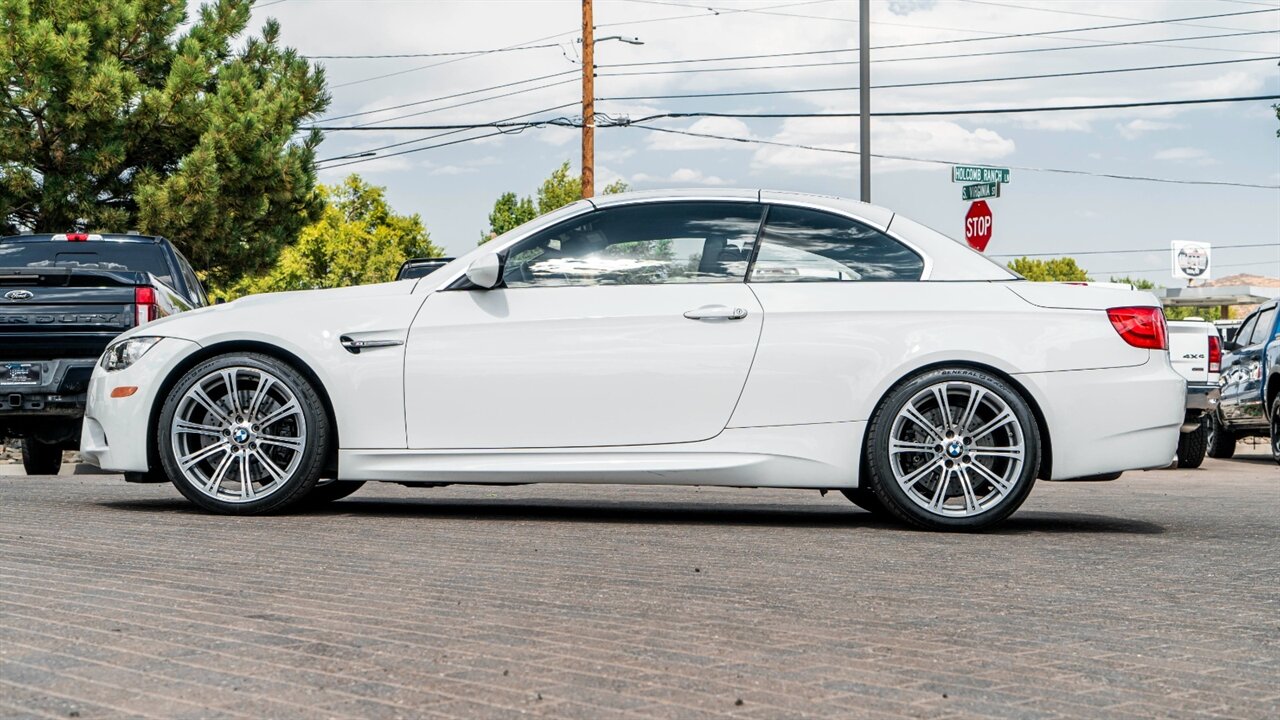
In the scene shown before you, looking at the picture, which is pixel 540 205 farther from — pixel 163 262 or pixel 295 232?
pixel 163 262

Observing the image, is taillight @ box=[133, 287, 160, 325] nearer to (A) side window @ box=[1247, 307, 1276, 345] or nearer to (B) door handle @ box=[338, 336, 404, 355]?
(B) door handle @ box=[338, 336, 404, 355]

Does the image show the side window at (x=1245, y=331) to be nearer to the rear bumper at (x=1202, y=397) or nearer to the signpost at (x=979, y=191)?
the rear bumper at (x=1202, y=397)

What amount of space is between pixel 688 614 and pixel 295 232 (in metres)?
26.1

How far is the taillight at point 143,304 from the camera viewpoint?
428 inches

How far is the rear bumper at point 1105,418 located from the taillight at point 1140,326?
12cm

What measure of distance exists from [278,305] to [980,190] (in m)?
12.0

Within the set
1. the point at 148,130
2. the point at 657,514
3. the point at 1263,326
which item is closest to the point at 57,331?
the point at 657,514

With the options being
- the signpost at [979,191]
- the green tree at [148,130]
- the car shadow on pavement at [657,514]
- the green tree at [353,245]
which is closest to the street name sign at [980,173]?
the signpost at [979,191]

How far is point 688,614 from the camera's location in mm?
4578

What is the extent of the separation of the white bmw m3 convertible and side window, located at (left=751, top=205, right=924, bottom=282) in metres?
0.01

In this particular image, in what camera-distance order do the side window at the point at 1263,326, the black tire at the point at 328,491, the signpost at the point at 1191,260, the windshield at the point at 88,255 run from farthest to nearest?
1. the signpost at the point at 1191,260
2. the side window at the point at 1263,326
3. the windshield at the point at 88,255
4. the black tire at the point at 328,491

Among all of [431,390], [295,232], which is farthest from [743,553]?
[295,232]

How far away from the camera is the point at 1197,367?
53.4 feet

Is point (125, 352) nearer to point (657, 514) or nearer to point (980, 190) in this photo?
point (657, 514)
